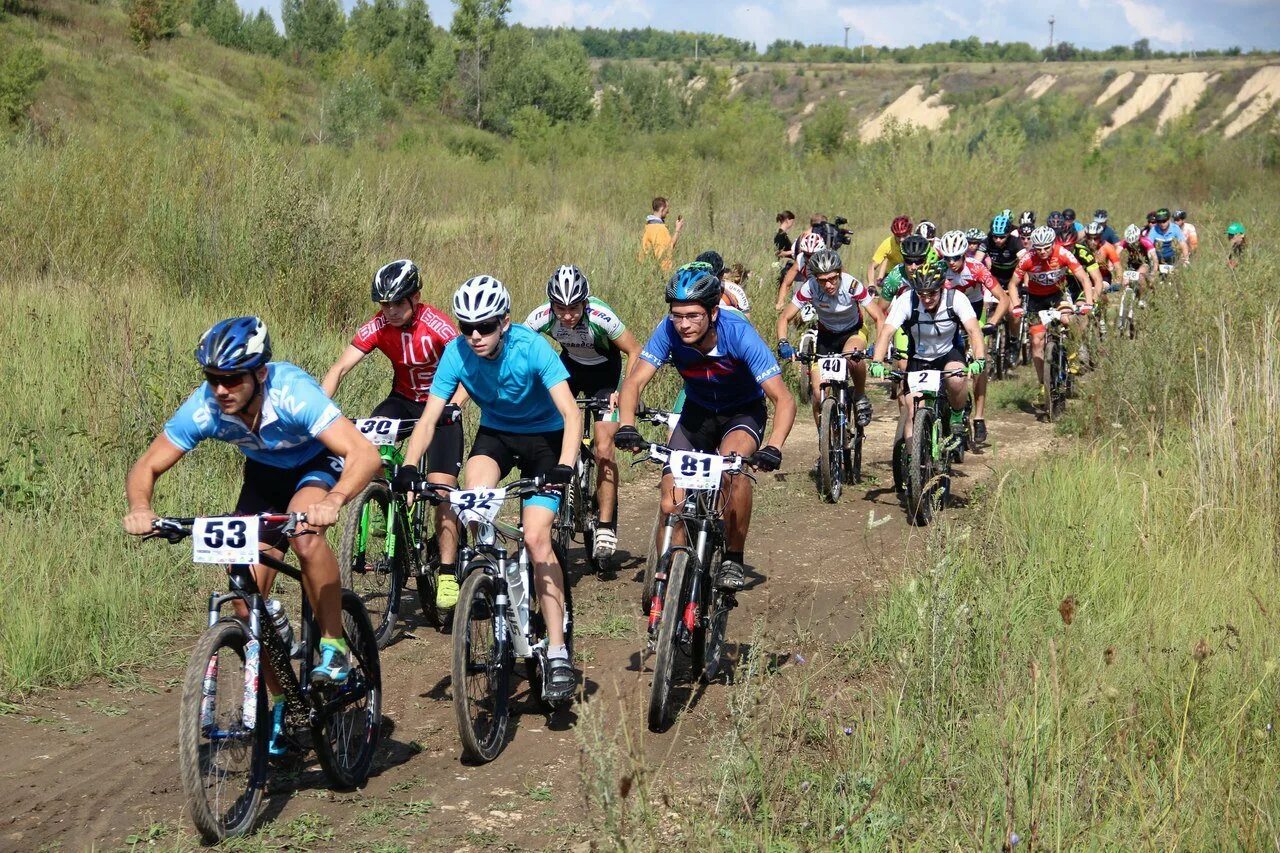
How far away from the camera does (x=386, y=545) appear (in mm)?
7695

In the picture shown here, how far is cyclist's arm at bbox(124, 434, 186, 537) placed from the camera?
4883mm

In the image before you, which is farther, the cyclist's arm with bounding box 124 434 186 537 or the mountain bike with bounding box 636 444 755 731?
the mountain bike with bounding box 636 444 755 731

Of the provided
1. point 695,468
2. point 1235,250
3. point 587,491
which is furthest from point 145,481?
point 1235,250

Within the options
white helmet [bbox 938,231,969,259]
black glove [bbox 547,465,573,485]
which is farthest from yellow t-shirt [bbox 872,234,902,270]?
black glove [bbox 547,465,573,485]

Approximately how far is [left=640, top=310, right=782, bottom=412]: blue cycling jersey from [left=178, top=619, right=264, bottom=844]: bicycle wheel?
3278mm

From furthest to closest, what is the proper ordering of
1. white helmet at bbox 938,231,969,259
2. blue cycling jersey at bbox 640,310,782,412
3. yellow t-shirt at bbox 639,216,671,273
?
yellow t-shirt at bbox 639,216,671,273, white helmet at bbox 938,231,969,259, blue cycling jersey at bbox 640,310,782,412

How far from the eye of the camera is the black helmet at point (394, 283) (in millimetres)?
7781

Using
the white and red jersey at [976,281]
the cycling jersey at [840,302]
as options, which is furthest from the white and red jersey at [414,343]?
the white and red jersey at [976,281]

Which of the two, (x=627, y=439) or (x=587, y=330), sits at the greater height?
(x=587, y=330)

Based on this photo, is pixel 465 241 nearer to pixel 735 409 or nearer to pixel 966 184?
pixel 735 409

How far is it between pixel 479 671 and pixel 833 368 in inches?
243

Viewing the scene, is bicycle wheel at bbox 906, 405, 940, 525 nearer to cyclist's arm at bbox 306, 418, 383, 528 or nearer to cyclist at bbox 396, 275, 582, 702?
cyclist at bbox 396, 275, 582, 702

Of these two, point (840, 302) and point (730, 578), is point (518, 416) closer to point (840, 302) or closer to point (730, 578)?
point (730, 578)

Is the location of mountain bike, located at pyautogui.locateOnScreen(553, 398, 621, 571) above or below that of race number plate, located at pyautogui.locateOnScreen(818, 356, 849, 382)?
below
